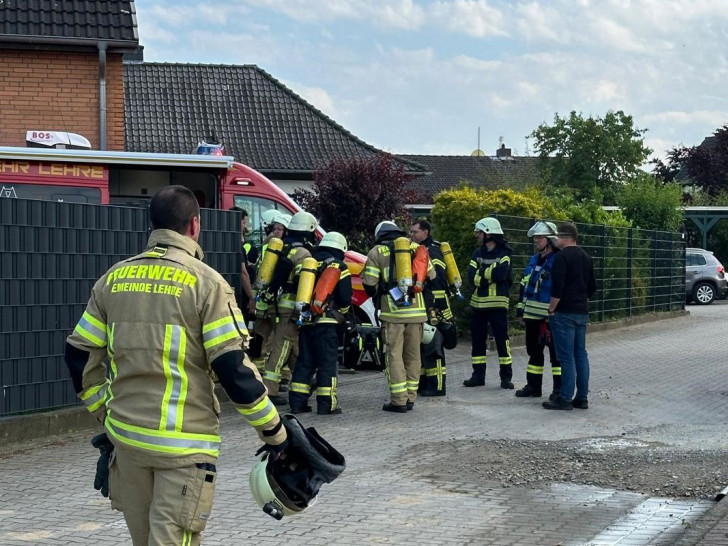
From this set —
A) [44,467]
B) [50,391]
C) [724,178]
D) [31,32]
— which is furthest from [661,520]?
[724,178]

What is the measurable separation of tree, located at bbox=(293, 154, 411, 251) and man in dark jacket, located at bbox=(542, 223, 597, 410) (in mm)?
11490

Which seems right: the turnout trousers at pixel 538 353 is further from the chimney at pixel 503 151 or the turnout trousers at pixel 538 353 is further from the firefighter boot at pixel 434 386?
the chimney at pixel 503 151

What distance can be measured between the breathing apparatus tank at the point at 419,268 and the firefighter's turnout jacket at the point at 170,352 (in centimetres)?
704

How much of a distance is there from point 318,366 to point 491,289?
2.79 m

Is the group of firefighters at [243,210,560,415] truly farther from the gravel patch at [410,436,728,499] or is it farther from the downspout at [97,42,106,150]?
the downspout at [97,42,106,150]

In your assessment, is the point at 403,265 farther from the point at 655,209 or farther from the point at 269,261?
the point at 655,209

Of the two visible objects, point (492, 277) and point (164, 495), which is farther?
point (492, 277)

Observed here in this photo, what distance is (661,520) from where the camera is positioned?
7.11 m

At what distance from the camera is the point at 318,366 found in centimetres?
1110

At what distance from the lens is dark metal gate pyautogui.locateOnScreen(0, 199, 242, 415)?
9.62m

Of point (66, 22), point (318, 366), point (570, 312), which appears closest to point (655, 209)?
point (66, 22)

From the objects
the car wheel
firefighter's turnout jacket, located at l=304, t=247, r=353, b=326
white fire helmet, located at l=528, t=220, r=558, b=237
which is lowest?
the car wheel

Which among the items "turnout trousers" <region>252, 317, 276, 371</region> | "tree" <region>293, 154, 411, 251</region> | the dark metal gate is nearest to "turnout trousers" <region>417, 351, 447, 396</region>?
"turnout trousers" <region>252, 317, 276, 371</region>

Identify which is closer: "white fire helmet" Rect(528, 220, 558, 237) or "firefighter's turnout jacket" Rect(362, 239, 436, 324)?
"firefighter's turnout jacket" Rect(362, 239, 436, 324)
